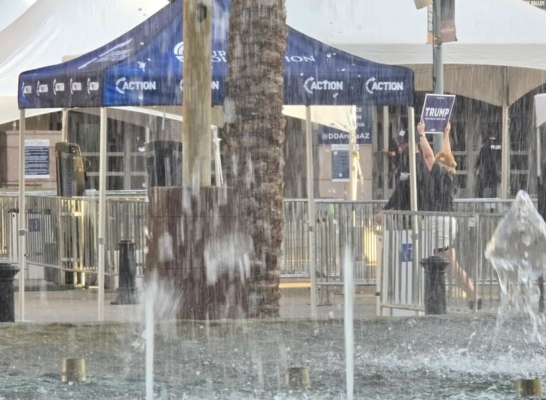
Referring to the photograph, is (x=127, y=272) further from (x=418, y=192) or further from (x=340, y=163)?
(x=340, y=163)

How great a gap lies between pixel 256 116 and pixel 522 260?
2.63 m

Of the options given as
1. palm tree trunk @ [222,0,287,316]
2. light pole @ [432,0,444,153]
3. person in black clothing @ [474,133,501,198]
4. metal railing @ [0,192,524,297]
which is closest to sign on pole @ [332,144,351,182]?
person in black clothing @ [474,133,501,198]

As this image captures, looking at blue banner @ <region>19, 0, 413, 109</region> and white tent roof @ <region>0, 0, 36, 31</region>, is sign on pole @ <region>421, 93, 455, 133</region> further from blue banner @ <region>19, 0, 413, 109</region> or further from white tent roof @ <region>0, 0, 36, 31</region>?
white tent roof @ <region>0, 0, 36, 31</region>

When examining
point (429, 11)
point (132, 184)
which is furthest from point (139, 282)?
point (132, 184)

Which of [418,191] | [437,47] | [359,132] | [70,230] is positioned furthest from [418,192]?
[359,132]

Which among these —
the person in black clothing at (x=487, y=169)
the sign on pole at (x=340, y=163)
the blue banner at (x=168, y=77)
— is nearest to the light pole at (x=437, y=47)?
the blue banner at (x=168, y=77)

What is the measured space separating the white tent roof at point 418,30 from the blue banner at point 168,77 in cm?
425

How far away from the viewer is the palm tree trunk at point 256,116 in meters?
10.2

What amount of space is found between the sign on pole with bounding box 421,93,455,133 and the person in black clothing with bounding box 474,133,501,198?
1219 centimetres

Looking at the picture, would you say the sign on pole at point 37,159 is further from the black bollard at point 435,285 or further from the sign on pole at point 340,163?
the black bollard at point 435,285

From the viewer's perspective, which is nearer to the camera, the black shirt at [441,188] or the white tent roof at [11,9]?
the black shirt at [441,188]

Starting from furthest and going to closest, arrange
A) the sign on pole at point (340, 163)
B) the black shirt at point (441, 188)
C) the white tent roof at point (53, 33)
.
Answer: the sign on pole at point (340, 163) < the white tent roof at point (53, 33) < the black shirt at point (441, 188)

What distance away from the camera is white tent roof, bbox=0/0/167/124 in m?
16.6

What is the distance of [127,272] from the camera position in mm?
14055
